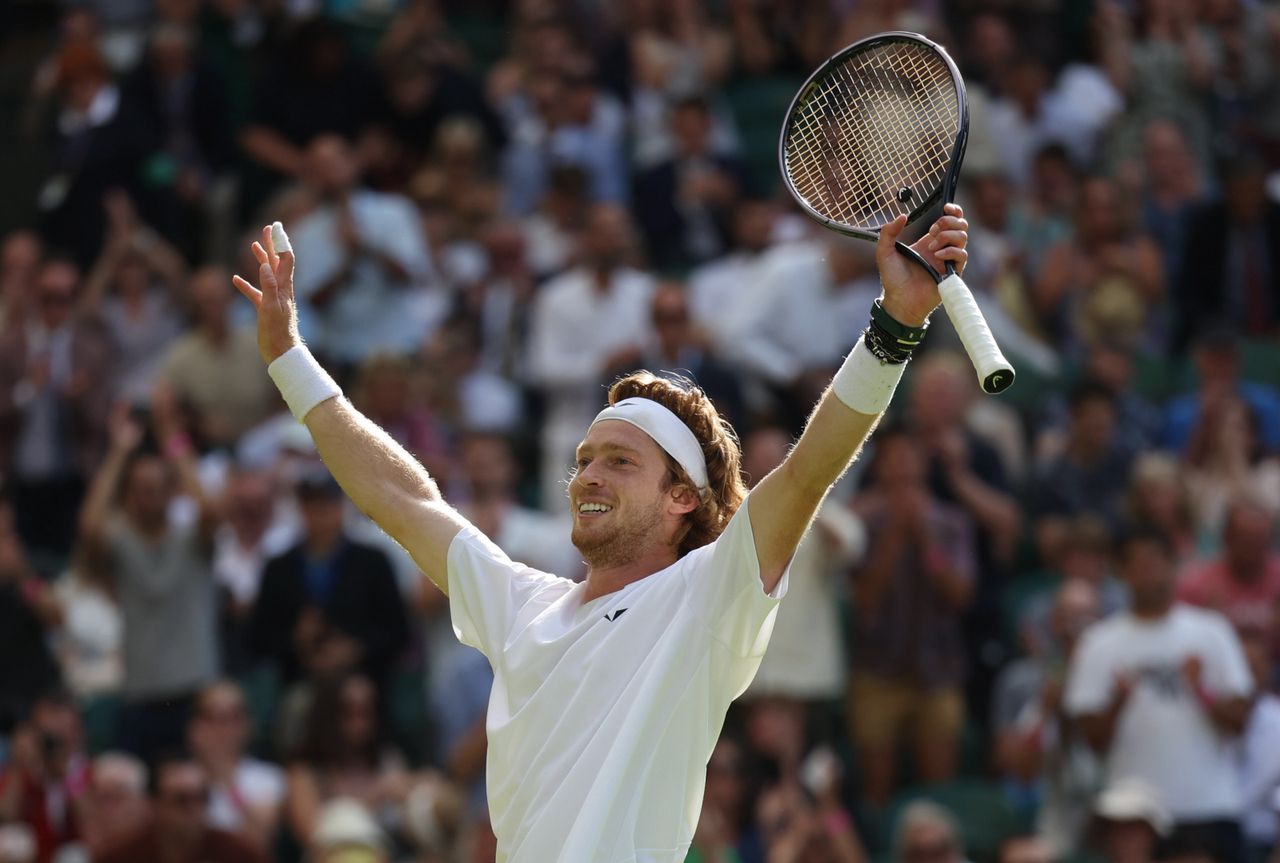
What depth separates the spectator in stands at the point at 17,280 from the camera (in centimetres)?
1300

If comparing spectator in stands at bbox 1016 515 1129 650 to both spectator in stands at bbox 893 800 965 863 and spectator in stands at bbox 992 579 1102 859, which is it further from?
spectator in stands at bbox 893 800 965 863

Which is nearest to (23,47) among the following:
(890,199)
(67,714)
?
(67,714)

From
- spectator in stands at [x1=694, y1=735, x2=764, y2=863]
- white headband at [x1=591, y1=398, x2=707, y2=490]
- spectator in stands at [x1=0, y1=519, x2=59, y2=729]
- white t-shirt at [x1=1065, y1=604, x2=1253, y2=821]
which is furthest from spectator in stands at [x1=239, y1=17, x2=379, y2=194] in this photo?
white headband at [x1=591, y1=398, x2=707, y2=490]

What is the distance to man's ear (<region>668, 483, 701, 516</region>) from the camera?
565 cm

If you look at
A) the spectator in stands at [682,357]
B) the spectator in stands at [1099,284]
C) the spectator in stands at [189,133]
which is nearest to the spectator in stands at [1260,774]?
the spectator in stands at [682,357]

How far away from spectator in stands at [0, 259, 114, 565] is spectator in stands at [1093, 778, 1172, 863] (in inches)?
228

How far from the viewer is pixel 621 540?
557cm

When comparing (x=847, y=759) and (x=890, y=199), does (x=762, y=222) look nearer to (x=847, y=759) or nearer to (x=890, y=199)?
(x=847, y=759)

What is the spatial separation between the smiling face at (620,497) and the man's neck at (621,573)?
0.01 meters

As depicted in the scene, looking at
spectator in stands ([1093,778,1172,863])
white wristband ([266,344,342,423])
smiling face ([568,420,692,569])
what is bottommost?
spectator in stands ([1093,778,1172,863])

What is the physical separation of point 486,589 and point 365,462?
0.49 meters

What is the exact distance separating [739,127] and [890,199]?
9.87 m

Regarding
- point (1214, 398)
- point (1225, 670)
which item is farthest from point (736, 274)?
point (1225, 670)

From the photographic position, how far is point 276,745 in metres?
11.0
